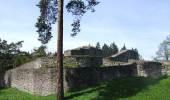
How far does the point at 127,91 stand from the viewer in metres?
27.7

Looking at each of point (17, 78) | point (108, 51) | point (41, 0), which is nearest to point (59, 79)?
point (41, 0)

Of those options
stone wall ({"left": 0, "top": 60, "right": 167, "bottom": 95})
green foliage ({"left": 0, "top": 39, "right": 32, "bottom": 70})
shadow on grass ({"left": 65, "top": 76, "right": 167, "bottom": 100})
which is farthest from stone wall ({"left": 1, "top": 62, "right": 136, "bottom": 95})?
green foliage ({"left": 0, "top": 39, "right": 32, "bottom": 70})

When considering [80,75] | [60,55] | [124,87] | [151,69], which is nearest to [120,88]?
[124,87]

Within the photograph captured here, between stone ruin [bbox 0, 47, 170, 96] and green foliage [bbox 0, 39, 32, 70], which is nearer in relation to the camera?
stone ruin [bbox 0, 47, 170, 96]

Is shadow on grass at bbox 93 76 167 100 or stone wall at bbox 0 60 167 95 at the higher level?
stone wall at bbox 0 60 167 95

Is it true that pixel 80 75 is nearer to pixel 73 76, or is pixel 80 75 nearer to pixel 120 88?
pixel 73 76

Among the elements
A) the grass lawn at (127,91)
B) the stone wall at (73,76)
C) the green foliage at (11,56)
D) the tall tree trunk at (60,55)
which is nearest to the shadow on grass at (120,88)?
the grass lawn at (127,91)

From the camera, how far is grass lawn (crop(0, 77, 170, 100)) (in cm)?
2617

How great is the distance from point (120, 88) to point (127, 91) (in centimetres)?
106

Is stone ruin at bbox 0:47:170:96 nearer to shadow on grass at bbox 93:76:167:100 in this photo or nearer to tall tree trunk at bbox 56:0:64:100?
shadow on grass at bbox 93:76:167:100

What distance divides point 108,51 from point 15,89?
9012 cm

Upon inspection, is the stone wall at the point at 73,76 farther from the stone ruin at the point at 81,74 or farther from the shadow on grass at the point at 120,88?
the shadow on grass at the point at 120,88

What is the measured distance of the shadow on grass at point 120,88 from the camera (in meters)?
27.2

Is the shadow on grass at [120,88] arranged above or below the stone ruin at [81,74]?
below
